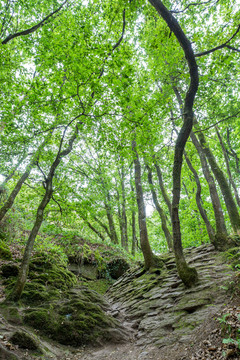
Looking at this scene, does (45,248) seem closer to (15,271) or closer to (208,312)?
(15,271)

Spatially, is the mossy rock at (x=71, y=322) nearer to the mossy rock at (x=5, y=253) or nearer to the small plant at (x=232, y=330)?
the mossy rock at (x=5, y=253)

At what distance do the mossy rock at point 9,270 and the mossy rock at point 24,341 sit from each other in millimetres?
3455

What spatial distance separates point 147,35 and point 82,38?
4.15 m

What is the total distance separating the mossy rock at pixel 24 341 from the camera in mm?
3685

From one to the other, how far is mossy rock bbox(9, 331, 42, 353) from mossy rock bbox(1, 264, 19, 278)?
3.45 meters

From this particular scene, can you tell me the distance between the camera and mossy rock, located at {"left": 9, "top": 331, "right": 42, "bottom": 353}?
3685mm

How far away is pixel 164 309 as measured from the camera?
220 inches

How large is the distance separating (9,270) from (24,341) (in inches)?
146

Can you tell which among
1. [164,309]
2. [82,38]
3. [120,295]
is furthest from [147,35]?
[120,295]

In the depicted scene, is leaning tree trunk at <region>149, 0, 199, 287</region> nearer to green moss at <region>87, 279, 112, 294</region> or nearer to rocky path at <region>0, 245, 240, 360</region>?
rocky path at <region>0, 245, 240, 360</region>

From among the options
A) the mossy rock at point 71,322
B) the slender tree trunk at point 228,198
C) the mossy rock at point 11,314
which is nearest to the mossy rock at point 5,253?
the mossy rock at point 11,314

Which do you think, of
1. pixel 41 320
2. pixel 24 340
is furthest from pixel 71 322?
pixel 24 340

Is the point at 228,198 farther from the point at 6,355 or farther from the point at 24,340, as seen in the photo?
the point at 6,355

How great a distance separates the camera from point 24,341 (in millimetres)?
3758
